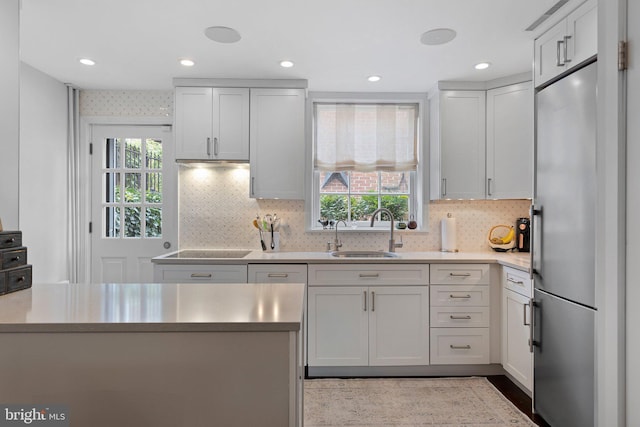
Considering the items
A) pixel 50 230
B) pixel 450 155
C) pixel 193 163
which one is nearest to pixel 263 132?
pixel 193 163

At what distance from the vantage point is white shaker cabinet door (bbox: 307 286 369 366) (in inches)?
113

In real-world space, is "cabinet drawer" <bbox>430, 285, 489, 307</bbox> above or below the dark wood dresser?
below

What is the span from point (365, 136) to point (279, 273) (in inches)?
62.9

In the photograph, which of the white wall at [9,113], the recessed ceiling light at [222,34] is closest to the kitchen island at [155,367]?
the white wall at [9,113]

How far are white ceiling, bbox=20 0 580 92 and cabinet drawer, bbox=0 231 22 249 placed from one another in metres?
1.37

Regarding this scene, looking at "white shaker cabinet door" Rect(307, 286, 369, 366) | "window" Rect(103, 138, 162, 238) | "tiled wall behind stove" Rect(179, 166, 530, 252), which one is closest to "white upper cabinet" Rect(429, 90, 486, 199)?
"tiled wall behind stove" Rect(179, 166, 530, 252)

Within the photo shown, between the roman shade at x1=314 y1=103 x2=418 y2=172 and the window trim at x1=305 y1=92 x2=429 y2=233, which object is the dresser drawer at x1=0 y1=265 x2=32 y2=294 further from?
the roman shade at x1=314 y1=103 x2=418 y2=172

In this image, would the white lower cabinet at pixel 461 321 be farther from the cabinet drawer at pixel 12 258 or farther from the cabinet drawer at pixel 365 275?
the cabinet drawer at pixel 12 258

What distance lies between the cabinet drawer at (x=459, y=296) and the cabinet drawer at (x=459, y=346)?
0.21m

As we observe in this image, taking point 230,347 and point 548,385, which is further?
point 548,385

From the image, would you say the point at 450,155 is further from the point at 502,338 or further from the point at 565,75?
the point at 502,338

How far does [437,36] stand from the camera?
2410mm

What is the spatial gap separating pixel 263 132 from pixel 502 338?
101 inches

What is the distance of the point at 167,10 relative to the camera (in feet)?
6.98
